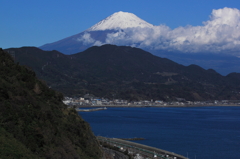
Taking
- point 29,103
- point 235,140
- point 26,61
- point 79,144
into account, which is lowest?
point 235,140

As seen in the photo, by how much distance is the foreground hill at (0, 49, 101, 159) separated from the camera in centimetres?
1736

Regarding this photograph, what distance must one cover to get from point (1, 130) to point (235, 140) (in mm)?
45607

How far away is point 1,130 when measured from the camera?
55.8ft

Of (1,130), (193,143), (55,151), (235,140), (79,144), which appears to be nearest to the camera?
(1,130)

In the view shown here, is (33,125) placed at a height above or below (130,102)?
above

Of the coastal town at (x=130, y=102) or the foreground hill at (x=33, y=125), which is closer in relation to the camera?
the foreground hill at (x=33, y=125)

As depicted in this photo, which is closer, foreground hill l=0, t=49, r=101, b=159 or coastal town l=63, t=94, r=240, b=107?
foreground hill l=0, t=49, r=101, b=159

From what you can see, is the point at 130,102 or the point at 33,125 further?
the point at 130,102

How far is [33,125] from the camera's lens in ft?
62.9

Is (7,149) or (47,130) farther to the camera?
(47,130)

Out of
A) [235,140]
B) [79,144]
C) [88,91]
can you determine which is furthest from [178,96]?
[79,144]

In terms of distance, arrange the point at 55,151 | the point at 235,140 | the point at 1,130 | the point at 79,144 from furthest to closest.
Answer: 1. the point at 235,140
2. the point at 79,144
3. the point at 55,151
4. the point at 1,130

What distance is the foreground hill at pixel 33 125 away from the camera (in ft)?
57.0

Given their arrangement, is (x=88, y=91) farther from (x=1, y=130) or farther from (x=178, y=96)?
(x=1, y=130)
